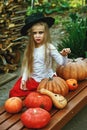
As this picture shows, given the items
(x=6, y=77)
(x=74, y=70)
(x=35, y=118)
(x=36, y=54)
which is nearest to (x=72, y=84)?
(x=74, y=70)

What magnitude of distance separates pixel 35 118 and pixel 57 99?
46 cm

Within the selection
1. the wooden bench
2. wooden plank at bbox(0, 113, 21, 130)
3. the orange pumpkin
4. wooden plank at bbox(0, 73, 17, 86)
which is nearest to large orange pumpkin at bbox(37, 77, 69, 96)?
the wooden bench

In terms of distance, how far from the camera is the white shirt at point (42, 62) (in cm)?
389

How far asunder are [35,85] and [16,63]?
2.19 metres

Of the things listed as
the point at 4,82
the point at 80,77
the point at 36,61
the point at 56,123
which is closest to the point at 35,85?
the point at 36,61

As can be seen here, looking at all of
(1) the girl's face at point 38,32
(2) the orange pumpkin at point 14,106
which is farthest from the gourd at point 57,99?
(1) the girl's face at point 38,32

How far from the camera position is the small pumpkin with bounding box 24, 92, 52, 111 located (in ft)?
10.8

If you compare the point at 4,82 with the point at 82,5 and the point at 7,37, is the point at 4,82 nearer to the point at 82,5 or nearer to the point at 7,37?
the point at 7,37

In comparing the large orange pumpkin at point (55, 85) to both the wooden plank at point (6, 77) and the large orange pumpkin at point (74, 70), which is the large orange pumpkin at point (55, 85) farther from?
the wooden plank at point (6, 77)

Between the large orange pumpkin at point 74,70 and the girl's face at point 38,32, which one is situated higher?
the girl's face at point 38,32

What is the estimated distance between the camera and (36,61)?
155 inches

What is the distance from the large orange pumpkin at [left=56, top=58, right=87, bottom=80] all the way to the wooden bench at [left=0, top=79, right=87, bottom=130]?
11.5 inches

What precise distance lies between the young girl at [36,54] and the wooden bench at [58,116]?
0.45 meters

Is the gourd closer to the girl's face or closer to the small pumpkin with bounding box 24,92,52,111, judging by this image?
the small pumpkin with bounding box 24,92,52,111
